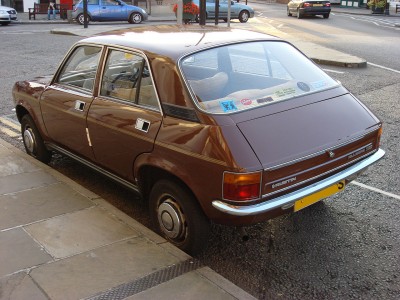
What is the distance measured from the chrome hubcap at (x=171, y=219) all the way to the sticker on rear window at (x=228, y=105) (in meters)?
0.82

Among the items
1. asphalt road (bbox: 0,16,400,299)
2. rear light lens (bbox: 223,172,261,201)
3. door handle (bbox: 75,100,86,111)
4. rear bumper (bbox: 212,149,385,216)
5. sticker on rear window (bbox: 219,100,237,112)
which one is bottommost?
asphalt road (bbox: 0,16,400,299)

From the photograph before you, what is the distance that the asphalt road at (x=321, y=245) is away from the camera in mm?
3264

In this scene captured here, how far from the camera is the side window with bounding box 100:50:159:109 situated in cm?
377

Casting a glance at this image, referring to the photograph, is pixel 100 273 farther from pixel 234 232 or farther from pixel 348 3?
pixel 348 3

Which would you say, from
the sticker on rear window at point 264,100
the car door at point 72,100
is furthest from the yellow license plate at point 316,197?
the car door at point 72,100

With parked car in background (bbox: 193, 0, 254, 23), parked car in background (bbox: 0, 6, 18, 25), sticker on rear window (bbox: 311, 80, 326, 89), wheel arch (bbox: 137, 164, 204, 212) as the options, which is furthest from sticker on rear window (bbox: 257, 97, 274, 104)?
parked car in background (bbox: 0, 6, 18, 25)

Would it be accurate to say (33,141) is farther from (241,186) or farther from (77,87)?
(241,186)

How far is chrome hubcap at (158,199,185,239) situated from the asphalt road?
0.95 ft

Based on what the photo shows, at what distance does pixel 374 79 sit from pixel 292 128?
293 inches

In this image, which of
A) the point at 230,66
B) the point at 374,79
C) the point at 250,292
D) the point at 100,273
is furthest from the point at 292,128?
the point at 374,79

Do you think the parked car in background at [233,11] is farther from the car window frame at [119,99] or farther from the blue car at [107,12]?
the car window frame at [119,99]

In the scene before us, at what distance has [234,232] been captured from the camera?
158 inches

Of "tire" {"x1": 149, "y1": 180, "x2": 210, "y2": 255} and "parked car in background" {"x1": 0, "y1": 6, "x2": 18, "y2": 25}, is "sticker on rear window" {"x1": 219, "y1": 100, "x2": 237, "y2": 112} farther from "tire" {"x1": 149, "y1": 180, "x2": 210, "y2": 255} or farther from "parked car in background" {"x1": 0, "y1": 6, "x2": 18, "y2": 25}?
"parked car in background" {"x1": 0, "y1": 6, "x2": 18, "y2": 25}

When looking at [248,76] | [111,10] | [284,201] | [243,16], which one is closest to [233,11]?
[243,16]
